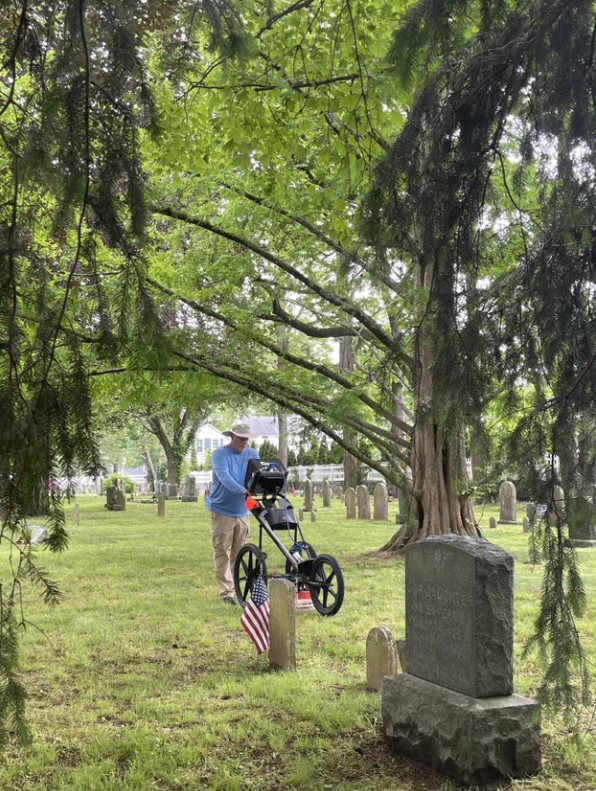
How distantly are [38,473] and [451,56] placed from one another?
262 centimetres

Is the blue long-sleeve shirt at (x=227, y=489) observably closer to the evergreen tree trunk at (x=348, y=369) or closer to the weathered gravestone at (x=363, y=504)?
the evergreen tree trunk at (x=348, y=369)

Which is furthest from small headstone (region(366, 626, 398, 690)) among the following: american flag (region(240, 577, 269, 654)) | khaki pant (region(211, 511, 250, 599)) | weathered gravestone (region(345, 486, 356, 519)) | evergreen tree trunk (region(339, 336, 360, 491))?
weathered gravestone (region(345, 486, 356, 519))

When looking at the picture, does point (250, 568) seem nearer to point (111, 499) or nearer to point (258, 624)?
point (258, 624)

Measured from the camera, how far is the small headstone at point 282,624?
604 cm

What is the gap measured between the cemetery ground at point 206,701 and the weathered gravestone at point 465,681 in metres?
0.16

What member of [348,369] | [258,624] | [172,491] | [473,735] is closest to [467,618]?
[473,735]

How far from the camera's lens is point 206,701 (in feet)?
17.8

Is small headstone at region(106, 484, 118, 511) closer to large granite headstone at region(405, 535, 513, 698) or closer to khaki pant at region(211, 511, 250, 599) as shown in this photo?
khaki pant at region(211, 511, 250, 599)

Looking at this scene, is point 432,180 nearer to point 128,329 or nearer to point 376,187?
point 376,187

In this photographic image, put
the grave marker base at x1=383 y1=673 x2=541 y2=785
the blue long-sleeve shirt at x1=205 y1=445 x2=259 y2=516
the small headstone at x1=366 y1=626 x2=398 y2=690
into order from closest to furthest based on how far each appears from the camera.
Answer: the grave marker base at x1=383 y1=673 x2=541 y2=785 < the small headstone at x1=366 y1=626 x2=398 y2=690 < the blue long-sleeve shirt at x1=205 y1=445 x2=259 y2=516

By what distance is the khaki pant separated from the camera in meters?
8.66

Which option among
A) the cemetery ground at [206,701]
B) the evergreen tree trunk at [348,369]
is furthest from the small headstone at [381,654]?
the evergreen tree trunk at [348,369]

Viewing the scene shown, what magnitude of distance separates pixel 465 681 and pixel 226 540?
15.7ft

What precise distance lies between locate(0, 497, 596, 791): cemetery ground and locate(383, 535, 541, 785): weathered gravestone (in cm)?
16
